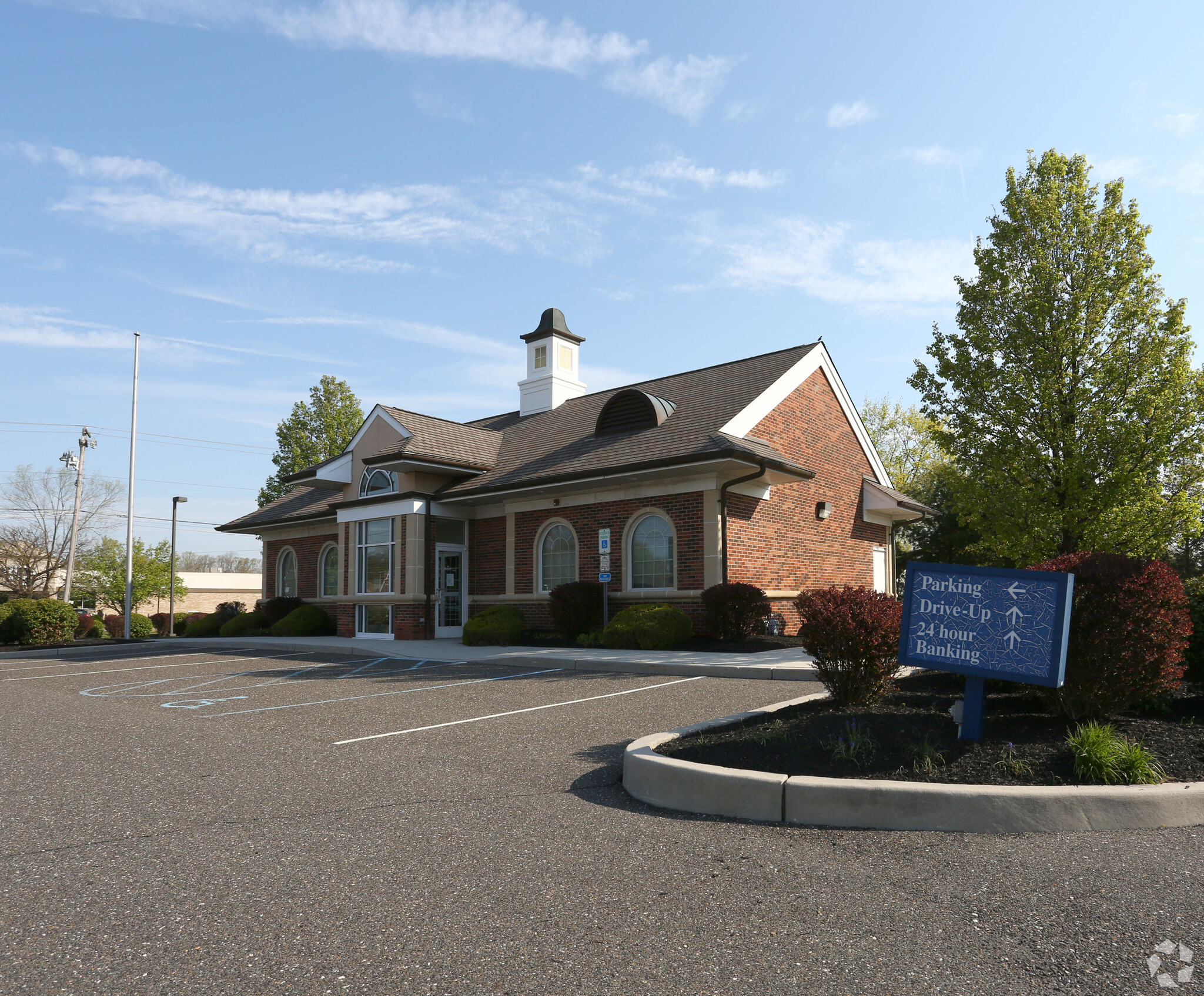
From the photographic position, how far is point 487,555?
2123 centimetres

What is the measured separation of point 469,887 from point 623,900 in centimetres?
74

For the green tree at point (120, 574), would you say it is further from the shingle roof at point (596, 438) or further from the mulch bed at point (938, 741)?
the mulch bed at point (938, 741)

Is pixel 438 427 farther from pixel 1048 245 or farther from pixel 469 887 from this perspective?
pixel 469 887

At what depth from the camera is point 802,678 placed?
11.3 m

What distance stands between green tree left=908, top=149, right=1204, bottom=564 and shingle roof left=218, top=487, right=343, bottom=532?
1897cm

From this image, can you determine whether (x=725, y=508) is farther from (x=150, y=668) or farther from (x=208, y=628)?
(x=208, y=628)

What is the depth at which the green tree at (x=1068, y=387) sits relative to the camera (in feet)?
46.4

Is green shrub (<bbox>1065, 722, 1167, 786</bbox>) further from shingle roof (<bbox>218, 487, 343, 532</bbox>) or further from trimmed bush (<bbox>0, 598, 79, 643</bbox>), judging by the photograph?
trimmed bush (<bbox>0, 598, 79, 643</bbox>)

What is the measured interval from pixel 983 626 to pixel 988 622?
0.05 m

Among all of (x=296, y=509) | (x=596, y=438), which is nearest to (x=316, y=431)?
(x=296, y=509)

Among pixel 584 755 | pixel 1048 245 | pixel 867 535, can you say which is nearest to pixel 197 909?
pixel 584 755

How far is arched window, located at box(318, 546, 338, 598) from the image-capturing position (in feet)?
→ 86.7

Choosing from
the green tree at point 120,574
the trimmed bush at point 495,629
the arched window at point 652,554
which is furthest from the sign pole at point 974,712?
the green tree at point 120,574

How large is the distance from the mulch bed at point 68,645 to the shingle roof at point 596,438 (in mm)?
7273
